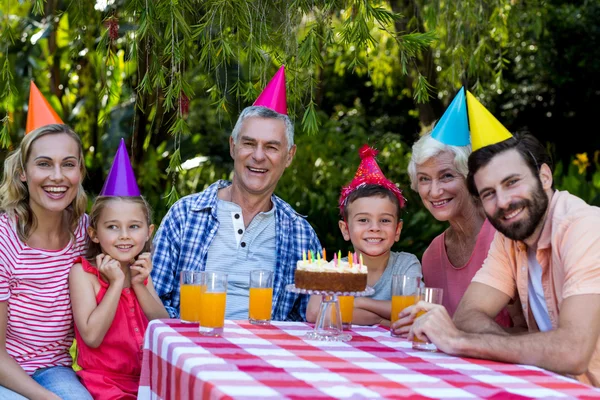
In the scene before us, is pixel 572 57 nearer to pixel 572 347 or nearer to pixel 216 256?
pixel 216 256

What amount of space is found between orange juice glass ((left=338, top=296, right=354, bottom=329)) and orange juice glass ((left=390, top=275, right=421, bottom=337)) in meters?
0.17

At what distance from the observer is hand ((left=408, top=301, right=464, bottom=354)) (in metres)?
2.70

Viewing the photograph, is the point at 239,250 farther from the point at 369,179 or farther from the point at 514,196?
the point at 514,196

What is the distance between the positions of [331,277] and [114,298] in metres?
0.93

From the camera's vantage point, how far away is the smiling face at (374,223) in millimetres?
3645

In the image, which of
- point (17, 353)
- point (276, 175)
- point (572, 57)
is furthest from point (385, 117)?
point (17, 353)

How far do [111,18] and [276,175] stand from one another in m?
1.08

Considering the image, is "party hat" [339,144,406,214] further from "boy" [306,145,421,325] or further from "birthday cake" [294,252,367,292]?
"birthday cake" [294,252,367,292]

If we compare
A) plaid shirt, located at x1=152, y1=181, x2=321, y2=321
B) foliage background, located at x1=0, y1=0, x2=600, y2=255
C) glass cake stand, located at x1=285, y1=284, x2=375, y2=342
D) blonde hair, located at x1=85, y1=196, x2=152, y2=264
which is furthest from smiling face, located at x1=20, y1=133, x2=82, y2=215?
glass cake stand, located at x1=285, y1=284, x2=375, y2=342

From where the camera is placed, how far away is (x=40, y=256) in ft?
11.1

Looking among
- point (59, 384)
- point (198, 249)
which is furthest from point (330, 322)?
point (198, 249)

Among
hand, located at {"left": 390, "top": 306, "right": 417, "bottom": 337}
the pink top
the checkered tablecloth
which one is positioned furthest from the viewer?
the pink top

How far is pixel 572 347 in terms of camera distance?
2564 millimetres

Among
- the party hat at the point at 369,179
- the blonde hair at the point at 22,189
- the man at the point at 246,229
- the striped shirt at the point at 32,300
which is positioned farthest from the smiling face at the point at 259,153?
the striped shirt at the point at 32,300
